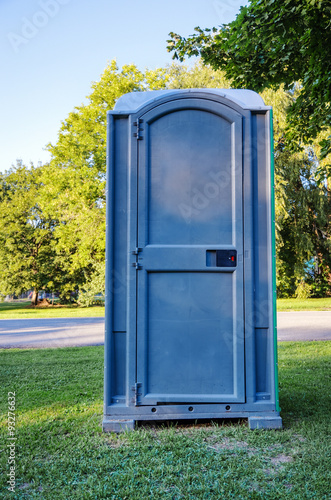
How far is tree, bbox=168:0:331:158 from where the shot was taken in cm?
526

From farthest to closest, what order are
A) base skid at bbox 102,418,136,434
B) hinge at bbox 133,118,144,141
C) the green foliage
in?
the green foliage
hinge at bbox 133,118,144,141
base skid at bbox 102,418,136,434

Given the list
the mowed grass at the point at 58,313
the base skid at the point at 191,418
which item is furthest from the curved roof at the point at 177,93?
the mowed grass at the point at 58,313

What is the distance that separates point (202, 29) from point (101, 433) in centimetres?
728

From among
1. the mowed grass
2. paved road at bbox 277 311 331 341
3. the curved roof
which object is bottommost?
the mowed grass

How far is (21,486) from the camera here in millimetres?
2348

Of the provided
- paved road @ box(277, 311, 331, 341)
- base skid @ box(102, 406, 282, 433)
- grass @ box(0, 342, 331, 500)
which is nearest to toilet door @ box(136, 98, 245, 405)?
base skid @ box(102, 406, 282, 433)

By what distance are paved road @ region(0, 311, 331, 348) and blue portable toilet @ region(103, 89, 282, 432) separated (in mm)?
5592

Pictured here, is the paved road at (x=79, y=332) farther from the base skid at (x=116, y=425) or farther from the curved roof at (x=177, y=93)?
the curved roof at (x=177, y=93)

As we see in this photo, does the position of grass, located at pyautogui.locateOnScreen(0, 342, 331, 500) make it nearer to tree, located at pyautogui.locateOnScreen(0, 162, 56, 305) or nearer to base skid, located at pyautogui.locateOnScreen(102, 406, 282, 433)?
base skid, located at pyautogui.locateOnScreen(102, 406, 282, 433)

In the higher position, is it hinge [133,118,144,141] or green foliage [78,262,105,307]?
hinge [133,118,144,141]

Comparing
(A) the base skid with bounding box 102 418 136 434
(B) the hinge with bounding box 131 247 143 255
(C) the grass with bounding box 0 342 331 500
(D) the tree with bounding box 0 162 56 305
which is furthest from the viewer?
(D) the tree with bounding box 0 162 56 305

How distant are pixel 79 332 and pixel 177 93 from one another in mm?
8176

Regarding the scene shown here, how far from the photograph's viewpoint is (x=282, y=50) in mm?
6402

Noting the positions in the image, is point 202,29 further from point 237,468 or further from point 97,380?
point 237,468
